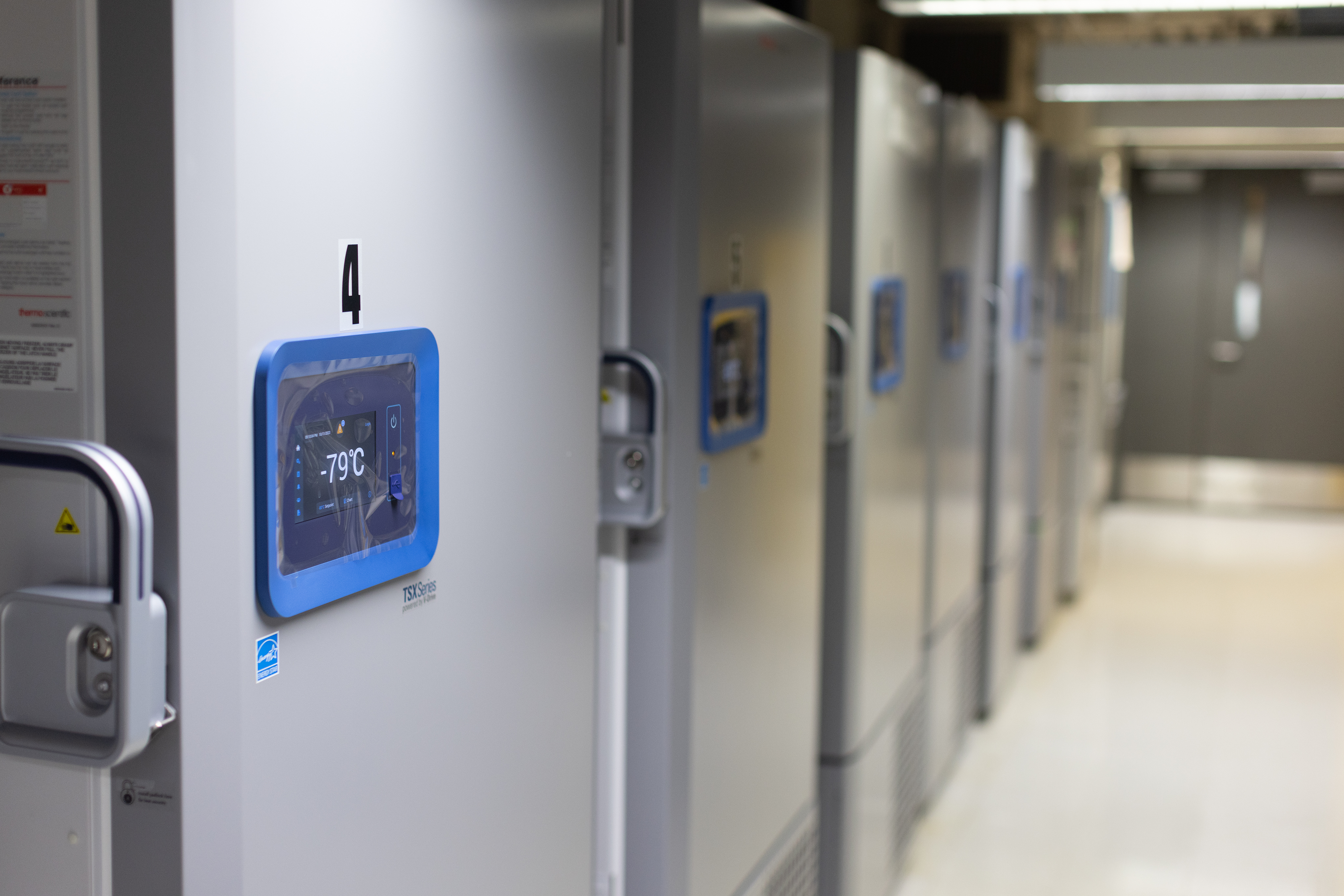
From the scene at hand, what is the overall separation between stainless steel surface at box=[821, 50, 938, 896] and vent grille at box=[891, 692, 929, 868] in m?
0.03

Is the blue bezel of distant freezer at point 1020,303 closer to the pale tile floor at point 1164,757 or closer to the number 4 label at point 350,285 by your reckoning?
the pale tile floor at point 1164,757

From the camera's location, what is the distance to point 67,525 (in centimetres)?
124

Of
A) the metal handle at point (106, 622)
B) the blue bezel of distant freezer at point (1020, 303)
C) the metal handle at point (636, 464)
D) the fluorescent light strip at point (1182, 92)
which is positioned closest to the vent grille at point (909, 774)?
the blue bezel of distant freezer at point (1020, 303)

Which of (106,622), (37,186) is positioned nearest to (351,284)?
(37,186)

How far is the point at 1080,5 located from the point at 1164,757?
119 inches

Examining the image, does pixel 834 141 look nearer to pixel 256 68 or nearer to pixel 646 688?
pixel 646 688

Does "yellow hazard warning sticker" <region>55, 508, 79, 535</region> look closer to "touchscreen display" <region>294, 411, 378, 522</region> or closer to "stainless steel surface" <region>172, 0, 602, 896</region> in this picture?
"stainless steel surface" <region>172, 0, 602, 896</region>

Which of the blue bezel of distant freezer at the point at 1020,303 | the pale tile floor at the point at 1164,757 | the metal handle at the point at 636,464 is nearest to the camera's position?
the metal handle at the point at 636,464

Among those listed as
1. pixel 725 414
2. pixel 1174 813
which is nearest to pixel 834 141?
pixel 725 414

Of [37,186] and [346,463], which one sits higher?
[37,186]

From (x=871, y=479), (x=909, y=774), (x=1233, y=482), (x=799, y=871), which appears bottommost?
(x=909, y=774)

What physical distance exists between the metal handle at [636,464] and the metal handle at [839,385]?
1197 millimetres

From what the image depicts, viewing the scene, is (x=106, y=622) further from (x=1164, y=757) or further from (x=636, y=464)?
(x=1164, y=757)

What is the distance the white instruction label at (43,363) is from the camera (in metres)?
1.24
